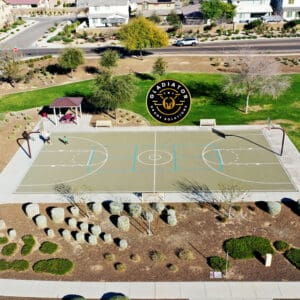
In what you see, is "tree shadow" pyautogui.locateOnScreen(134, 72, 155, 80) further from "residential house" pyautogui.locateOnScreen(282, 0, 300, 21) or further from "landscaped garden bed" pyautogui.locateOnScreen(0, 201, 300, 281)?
"residential house" pyautogui.locateOnScreen(282, 0, 300, 21)

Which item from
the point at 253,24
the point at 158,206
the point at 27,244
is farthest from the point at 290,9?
the point at 27,244

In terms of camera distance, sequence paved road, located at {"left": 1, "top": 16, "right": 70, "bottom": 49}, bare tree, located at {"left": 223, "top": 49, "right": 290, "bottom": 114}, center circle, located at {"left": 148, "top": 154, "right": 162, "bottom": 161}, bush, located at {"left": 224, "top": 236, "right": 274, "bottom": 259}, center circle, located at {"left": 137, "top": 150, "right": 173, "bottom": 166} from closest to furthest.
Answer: bush, located at {"left": 224, "top": 236, "right": 274, "bottom": 259} → center circle, located at {"left": 137, "top": 150, "right": 173, "bottom": 166} → center circle, located at {"left": 148, "top": 154, "right": 162, "bottom": 161} → bare tree, located at {"left": 223, "top": 49, "right": 290, "bottom": 114} → paved road, located at {"left": 1, "top": 16, "right": 70, "bottom": 49}

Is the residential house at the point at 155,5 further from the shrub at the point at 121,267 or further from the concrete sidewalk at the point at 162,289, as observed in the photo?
the concrete sidewalk at the point at 162,289

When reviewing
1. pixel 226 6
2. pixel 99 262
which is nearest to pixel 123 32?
pixel 226 6

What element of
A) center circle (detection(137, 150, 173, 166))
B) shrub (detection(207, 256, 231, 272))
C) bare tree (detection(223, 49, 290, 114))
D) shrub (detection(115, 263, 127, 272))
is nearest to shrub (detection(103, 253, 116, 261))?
shrub (detection(115, 263, 127, 272))

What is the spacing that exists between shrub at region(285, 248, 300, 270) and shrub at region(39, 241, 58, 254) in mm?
15109

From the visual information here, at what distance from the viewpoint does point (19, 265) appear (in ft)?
86.3

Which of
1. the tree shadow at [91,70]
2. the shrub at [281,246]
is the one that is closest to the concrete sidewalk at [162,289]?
the shrub at [281,246]

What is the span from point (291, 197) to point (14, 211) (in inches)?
840

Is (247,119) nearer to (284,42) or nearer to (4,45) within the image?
(284,42)

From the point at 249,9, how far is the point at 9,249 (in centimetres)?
8217

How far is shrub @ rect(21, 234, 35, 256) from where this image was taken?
90.0 feet

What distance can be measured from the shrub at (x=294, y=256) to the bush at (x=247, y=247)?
3.41 ft

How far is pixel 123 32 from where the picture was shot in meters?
65.1
